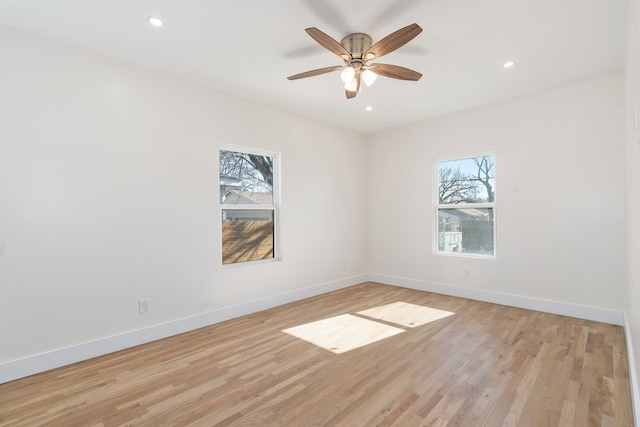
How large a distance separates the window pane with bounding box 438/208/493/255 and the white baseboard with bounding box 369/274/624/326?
552mm

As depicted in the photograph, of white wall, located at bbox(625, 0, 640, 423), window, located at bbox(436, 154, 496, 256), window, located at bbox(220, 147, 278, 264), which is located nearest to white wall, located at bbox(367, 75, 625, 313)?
window, located at bbox(436, 154, 496, 256)

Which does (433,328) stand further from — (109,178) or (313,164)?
(109,178)

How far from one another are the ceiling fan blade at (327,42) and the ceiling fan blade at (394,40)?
0.19 metres

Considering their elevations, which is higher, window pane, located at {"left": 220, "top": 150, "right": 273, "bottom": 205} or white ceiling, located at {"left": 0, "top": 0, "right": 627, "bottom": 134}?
white ceiling, located at {"left": 0, "top": 0, "right": 627, "bottom": 134}

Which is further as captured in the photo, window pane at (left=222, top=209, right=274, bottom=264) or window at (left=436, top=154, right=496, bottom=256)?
window at (left=436, top=154, right=496, bottom=256)

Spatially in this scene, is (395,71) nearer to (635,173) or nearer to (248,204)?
(635,173)

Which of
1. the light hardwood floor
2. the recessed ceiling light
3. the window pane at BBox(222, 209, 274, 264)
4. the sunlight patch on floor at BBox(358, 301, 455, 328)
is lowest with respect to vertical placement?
the light hardwood floor

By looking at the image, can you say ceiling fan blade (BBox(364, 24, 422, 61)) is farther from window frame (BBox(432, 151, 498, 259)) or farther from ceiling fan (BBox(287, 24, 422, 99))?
window frame (BBox(432, 151, 498, 259))

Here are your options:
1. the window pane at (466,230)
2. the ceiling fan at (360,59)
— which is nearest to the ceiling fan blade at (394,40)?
the ceiling fan at (360,59)

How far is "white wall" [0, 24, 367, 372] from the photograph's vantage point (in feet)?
7.73

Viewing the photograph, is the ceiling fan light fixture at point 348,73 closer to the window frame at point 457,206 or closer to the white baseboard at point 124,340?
the window frame at point 457,206

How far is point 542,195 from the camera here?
368 centimetres

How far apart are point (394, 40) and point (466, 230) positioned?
10.3 ft

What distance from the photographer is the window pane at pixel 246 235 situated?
368cm
